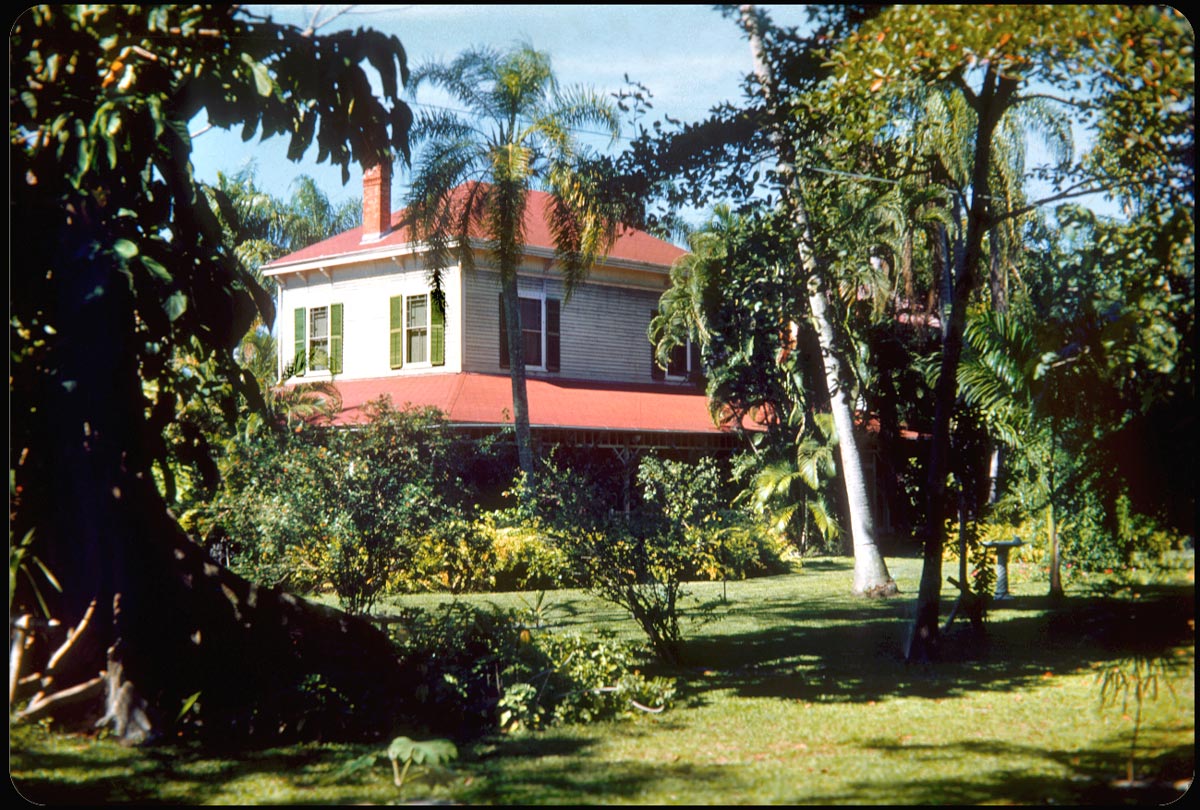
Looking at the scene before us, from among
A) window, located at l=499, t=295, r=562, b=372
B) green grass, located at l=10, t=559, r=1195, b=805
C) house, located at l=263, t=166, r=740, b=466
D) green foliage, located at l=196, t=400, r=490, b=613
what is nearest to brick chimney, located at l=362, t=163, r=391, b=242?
house, located at l=263, t=166, r=740, b=466

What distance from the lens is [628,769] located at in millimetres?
5910

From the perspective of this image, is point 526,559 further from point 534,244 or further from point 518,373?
point 534,244

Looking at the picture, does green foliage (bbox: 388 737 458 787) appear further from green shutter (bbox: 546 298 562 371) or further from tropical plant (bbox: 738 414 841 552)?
tropical plant (bbox: 738 414 841 552)

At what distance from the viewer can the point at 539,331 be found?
13.8 meters

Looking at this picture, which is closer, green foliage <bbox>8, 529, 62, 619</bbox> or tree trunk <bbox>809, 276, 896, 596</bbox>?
green foliage <bbox>8, 529, 62, 619</bbox>

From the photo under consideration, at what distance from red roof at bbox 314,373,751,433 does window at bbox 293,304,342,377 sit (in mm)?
558

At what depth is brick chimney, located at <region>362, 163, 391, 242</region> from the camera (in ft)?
56.2

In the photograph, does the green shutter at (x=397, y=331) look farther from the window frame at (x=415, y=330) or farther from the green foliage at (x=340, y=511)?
the green foliage at (x=340, y=511)

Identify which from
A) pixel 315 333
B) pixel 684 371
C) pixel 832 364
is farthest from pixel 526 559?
pixel 684 371

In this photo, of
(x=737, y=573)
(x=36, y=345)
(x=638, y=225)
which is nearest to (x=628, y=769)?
(x=36, y=345)

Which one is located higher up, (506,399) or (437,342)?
(437,342)

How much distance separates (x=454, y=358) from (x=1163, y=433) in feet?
31.1

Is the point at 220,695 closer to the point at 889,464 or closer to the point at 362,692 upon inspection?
the point at 362,692

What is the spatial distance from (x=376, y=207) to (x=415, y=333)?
150 inches
